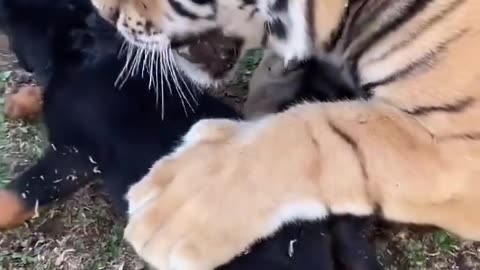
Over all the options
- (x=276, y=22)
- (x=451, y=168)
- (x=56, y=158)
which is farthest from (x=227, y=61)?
(x=451, y=168)

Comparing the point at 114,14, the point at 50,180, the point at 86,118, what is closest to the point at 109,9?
the point at 114,14

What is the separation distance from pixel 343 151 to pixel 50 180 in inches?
17.2

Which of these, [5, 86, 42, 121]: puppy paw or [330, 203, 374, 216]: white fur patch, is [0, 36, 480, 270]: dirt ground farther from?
[330, 203, 374, 216]: white fur patch

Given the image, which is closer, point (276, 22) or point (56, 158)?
point (276, 22)

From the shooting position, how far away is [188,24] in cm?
132

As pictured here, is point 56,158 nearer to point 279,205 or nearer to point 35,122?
point 35,122

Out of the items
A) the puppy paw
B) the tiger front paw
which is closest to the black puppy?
the tiger front paw

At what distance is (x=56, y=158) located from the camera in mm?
1405

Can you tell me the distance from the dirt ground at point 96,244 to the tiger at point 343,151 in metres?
0.23

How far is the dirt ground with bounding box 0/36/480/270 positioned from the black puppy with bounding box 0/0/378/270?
7 centimetres

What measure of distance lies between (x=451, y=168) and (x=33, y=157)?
71 cm

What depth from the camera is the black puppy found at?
134 cm

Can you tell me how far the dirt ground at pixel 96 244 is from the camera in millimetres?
1494

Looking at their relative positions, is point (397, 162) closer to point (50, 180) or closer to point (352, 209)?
point (352, 209)
